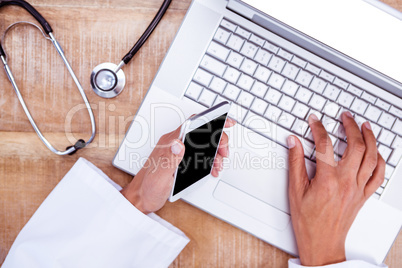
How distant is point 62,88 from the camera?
1.85 ft

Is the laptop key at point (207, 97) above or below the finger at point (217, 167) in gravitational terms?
above

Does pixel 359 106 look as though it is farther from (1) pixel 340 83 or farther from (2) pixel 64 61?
(2) pixel 64 61

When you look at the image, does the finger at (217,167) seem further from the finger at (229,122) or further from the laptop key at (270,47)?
the laptop key at (270,47)

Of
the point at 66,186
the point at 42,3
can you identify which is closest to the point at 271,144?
the point at 66,186

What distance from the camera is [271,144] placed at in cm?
53

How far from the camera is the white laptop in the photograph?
0.52 meters

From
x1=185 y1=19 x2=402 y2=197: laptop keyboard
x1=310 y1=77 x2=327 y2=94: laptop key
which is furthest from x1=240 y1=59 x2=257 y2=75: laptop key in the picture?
x1=310 y1=77 x2=327 y2=94: laptop key

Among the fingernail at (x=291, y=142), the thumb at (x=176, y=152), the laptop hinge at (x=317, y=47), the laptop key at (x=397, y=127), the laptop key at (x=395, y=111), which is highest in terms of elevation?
the laptop hinge at (x=317, y=47)

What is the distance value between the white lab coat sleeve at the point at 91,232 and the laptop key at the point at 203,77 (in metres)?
0.23

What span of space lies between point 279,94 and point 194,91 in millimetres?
142

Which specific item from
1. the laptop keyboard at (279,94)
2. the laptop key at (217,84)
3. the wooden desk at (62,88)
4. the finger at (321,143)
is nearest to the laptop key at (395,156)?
the laptop keyboard at (279,94)

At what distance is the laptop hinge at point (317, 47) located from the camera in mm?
464

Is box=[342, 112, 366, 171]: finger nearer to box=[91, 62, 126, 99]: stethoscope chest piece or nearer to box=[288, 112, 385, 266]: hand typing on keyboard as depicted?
box=[288, 112, 385, 266]: hand typing on keyboard

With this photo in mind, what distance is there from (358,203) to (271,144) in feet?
0.62
